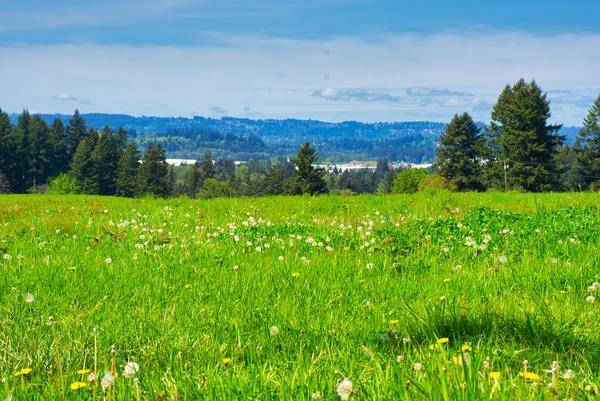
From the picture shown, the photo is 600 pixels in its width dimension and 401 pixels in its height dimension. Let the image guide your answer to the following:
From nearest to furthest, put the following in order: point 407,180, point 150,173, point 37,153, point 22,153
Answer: point 407,180 → point 150,173 → point 22,153 → point 37,153

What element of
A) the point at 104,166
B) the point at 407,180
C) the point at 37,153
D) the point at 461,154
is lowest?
the point at 104,166

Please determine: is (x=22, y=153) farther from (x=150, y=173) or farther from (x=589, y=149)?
(x=589, y=149)

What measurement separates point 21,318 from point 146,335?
127cm

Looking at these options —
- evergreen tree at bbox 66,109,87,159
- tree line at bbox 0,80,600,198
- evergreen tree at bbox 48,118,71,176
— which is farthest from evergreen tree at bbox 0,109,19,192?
evergreen tree at bbox 66,109,87,159

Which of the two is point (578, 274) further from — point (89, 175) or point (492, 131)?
point (89, 175)

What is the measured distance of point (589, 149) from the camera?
83312mm

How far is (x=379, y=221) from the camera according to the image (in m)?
11.6

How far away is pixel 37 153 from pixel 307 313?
145165 mm

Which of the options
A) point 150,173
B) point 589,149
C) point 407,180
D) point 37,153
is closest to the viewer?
point 589,149

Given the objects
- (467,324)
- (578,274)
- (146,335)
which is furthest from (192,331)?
(578,274)

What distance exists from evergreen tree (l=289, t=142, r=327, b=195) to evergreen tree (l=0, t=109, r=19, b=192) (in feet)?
250

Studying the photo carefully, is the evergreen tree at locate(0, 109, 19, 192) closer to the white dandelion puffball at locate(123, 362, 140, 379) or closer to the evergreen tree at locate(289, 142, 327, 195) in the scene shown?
the evergreen tree at locate(289, 142, 327, 195)

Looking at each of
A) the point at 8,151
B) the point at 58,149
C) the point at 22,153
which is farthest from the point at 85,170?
the point at 58,149

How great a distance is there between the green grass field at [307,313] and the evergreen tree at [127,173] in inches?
4815
